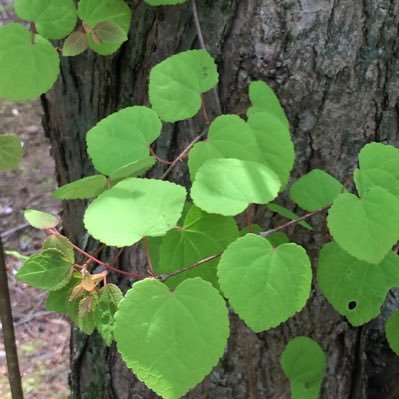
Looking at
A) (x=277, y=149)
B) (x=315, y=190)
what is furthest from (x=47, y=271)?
(x=315, y=190)

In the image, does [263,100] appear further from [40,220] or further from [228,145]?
[40,220]

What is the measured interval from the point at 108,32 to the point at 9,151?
0.29m

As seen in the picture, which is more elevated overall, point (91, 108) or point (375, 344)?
point (91, 108)

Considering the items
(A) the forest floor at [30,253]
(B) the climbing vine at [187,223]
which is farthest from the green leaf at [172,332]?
(A) the forest floor at [30,253]

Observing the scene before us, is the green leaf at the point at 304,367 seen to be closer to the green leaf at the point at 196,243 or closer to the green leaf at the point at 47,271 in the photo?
the green leaf at the point at 196,243

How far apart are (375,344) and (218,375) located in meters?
0.42

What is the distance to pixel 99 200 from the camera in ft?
2.80

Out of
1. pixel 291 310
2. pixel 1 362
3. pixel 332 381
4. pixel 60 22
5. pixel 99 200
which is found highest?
pixel 60 22

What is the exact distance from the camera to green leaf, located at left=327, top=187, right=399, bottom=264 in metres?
0.84

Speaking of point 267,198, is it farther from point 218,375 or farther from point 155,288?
point 218,375

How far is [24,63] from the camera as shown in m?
1.06

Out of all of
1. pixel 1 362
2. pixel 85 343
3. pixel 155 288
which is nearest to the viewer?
pixel 155 288

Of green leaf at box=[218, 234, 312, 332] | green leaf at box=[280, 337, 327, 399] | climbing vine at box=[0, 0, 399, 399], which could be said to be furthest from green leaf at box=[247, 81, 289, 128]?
green leaf at box=[280, 337, 327, 399]

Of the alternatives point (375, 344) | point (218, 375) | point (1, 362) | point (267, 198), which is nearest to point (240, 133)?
point (267, 198)
